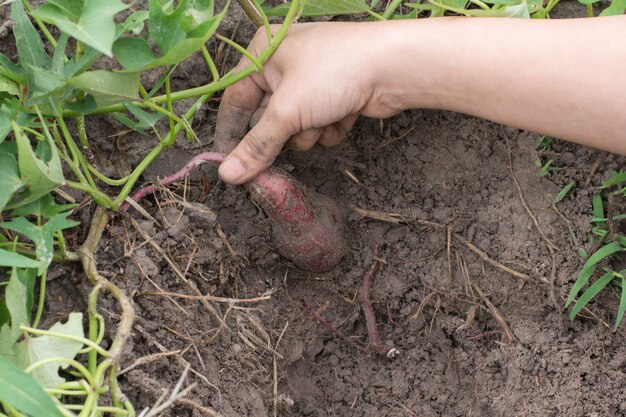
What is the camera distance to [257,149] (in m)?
1.47

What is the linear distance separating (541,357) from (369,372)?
0.40 metres

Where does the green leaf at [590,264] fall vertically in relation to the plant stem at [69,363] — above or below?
below

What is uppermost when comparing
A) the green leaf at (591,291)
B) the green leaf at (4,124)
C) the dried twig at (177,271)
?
the green leaf at (4,124)

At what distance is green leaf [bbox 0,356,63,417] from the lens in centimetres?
88

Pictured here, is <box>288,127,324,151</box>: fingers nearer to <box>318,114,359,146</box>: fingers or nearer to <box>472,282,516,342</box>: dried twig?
<box>318,114,359,146</box>: fingers

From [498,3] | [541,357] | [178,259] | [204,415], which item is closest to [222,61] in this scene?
[178,259]

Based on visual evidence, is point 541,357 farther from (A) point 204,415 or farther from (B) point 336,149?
(A) point 204,415

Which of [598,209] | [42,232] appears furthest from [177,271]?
[598,209]

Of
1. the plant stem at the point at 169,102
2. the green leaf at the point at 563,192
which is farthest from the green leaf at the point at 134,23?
the green leaf at the point at 563,192

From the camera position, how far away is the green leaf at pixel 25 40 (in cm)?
121

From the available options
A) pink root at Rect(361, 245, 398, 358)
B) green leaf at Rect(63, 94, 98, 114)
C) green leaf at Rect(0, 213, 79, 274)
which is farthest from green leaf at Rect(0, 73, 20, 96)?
pink root at Rect(361, 245, 398, 358)

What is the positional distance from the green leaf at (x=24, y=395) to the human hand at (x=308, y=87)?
2.19 feet

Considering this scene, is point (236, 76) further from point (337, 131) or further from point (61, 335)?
point (61, 335)

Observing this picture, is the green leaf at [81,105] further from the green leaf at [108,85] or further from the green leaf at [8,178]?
the green leaf at [8,178]
